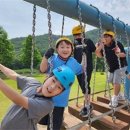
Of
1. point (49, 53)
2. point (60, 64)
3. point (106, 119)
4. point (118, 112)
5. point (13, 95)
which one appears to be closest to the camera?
point (13, 95)

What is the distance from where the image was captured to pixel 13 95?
2.25m

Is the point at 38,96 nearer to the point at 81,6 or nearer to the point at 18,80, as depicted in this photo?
the point at 18,80

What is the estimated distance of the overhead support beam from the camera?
439 cm

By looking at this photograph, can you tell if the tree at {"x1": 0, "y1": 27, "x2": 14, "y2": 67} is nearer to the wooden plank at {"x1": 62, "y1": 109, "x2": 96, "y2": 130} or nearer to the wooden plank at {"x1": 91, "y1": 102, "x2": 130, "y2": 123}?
the wooden plank at {"x1": 91, "y1": 102, "x2": 130, "y2": 123}

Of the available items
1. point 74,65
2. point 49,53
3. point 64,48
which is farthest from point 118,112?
point 49,53

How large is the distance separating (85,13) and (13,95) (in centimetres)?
338

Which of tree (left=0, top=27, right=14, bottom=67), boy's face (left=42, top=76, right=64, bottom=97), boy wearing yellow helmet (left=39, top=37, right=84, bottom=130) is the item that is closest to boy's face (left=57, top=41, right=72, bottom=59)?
boy wearing yellow helmet (left=39, top=37, right=84, bottom=130)

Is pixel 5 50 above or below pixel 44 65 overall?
above

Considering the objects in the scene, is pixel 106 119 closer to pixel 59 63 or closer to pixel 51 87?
pixel 59 63

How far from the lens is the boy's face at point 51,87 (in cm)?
242

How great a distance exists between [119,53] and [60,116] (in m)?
2.34

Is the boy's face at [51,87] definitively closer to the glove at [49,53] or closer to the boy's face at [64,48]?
the glove at [49,53]

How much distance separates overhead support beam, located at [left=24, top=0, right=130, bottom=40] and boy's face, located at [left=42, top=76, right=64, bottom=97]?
1866 mm

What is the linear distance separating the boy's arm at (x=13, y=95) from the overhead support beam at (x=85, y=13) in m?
2.02
